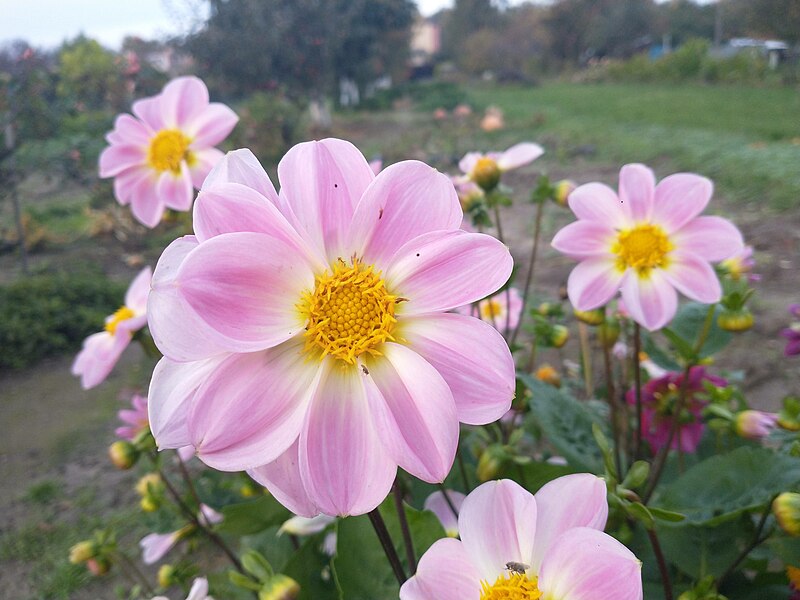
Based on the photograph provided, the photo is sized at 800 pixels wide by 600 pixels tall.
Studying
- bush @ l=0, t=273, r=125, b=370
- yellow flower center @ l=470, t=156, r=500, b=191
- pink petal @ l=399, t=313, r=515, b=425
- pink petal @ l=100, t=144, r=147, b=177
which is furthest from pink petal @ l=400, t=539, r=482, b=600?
bush @ l=0, t=273, r=125, b=370

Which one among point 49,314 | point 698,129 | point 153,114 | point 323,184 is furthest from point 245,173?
point 698,129

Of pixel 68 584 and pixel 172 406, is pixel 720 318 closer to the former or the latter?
pixel 172 406

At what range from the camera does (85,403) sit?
3.06 metres

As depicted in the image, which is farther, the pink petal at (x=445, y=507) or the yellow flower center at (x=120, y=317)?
the yellow flower center at (x=120, y=317)

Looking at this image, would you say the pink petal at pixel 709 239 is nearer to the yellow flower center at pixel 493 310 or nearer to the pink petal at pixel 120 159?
the yellow flower center at pixel 493 310

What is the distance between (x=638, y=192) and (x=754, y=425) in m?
0.38

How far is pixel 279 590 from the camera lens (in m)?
0.69

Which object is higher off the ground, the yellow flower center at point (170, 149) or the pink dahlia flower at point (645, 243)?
the yellow flower center at point (170, 149)

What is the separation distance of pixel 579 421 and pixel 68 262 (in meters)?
5.19

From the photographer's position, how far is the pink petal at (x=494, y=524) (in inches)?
20.6

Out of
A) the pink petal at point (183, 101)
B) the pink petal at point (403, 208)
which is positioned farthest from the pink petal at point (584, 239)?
the pink petal at point (183, 101)

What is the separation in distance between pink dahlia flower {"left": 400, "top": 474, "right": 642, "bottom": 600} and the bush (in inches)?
141

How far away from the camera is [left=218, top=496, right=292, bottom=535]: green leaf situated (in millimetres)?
899

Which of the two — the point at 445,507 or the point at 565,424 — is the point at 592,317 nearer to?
the point at 565,424
